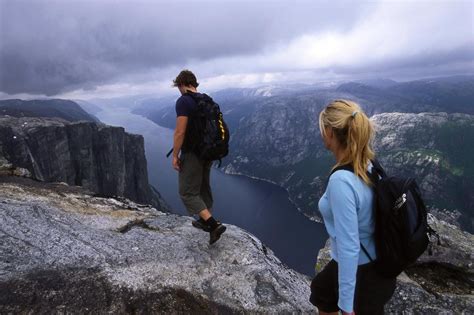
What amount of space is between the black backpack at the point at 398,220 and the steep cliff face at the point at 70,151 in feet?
365

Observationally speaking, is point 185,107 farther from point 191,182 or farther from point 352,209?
point 352,209

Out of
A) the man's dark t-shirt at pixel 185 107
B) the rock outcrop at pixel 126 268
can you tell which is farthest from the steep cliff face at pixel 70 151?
the man's dark t-shirt at pixel 185 107

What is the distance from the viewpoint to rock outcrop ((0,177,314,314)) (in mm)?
8805

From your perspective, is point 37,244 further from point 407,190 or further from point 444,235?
point 444,235

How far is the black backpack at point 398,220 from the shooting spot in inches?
203

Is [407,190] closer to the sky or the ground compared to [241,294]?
closer to the sky

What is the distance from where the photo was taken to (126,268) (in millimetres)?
10211

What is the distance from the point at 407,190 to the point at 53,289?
8485mm

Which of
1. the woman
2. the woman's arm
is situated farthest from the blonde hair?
the woman's arm

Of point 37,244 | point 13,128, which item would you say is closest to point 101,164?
point 13,128

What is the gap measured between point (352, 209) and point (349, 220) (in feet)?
0.57

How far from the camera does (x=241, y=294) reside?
9969 mm

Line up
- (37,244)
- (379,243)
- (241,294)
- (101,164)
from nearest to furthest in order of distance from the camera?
(379,243), (241,294), (37,244), (101,164)

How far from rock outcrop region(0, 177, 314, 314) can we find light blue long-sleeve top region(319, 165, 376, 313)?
470 centimetres
